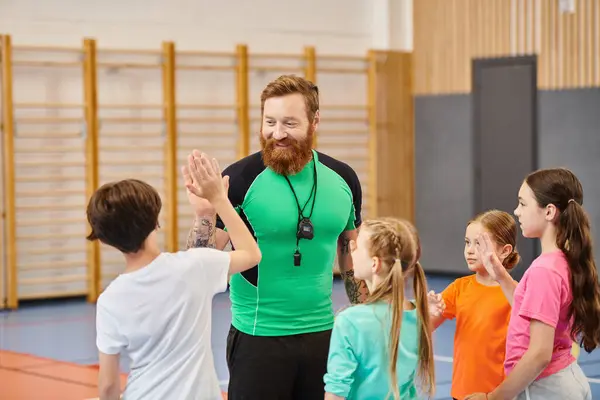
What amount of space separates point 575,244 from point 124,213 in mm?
1269

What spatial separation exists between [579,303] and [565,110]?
6.58 metres

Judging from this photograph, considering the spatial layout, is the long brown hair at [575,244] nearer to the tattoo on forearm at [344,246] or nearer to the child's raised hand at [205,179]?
the tattoo on forearm at [344,246]

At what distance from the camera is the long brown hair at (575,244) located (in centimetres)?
259

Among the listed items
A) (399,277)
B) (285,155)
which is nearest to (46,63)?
(285,155)

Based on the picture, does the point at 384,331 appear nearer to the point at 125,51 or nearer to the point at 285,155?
the point at 285,155

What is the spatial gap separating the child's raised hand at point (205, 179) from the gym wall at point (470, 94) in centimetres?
693

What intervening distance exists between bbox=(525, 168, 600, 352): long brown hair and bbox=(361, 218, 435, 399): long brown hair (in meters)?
0.47

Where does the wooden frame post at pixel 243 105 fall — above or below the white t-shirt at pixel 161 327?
above

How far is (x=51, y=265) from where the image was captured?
8.46 m

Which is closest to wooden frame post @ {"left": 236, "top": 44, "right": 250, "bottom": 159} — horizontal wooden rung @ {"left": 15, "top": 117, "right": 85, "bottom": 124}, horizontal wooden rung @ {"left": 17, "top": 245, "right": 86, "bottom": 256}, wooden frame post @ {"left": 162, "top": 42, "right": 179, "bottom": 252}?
wooden frame post @ {"left": 162, "top": 42, "right": 179, "bottom": 252}

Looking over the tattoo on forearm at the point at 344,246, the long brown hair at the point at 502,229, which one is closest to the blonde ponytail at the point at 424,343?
the tattoo on forearm at the point at 344,246

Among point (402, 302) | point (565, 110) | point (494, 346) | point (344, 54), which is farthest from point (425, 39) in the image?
point (402, 302)

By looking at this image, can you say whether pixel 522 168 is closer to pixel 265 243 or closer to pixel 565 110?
pixel 565 110

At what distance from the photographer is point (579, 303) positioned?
102 inches
